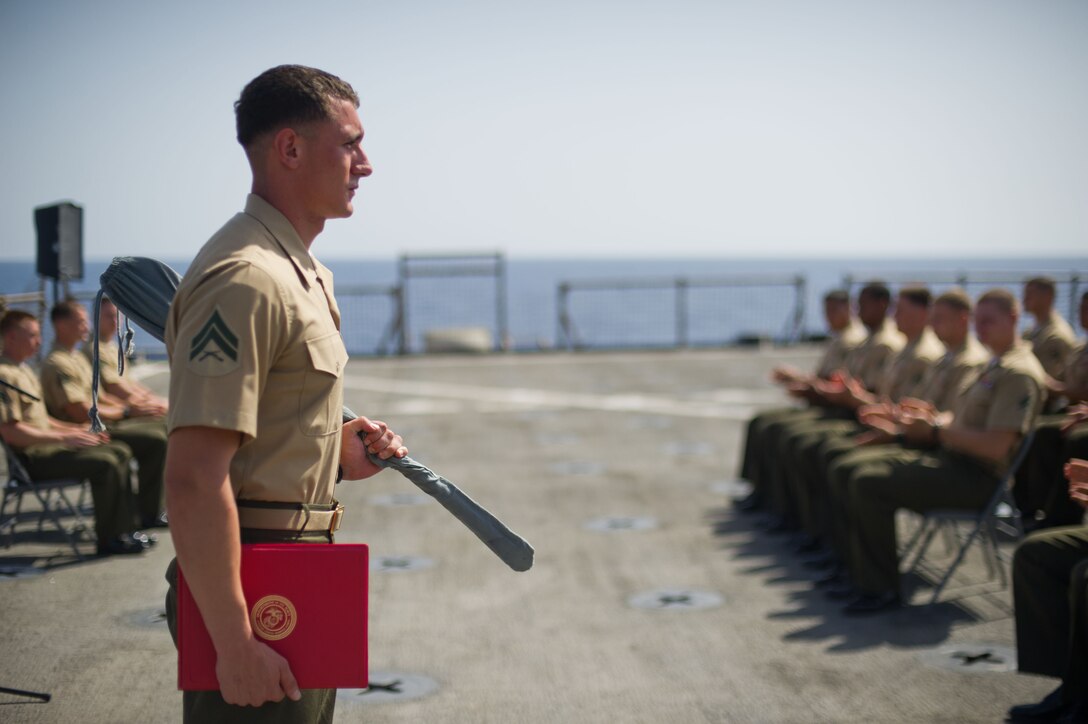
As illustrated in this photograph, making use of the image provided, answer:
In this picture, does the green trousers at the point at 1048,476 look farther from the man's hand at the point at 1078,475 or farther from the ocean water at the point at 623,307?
the ocean water at the point at 623,307

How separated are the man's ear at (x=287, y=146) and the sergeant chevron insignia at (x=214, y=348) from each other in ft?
1.29

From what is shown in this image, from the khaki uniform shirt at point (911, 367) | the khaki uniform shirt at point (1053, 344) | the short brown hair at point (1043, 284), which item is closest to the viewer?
the khaki uniform shirt at point (911, 367)

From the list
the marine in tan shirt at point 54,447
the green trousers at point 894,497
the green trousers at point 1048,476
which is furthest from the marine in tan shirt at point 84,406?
the green trousers at point 1048,476

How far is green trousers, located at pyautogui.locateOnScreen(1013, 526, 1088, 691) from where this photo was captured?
4.32m

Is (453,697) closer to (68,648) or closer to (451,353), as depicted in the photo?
(68,648)

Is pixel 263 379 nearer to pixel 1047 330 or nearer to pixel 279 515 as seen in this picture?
pixel 279 515

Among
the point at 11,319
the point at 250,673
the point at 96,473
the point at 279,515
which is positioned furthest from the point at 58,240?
the point at 250,673

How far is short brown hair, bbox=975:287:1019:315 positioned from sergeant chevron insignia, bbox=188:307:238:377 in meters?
4.74

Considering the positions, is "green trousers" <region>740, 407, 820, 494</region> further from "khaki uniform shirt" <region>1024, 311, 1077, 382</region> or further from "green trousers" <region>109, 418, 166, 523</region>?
"green trousers" <region>109, 418, 166, 523</region>

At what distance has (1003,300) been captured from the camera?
575 cm

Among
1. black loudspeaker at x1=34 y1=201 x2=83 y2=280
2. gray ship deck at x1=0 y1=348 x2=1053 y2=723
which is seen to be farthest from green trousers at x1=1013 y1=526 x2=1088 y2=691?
black loudspeaker at x1=34 y1=201 x2=83 y2=280

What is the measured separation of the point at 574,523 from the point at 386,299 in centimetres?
1348

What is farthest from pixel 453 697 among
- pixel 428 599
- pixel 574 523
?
pixel 574 523

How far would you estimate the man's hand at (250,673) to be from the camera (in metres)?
2.04
